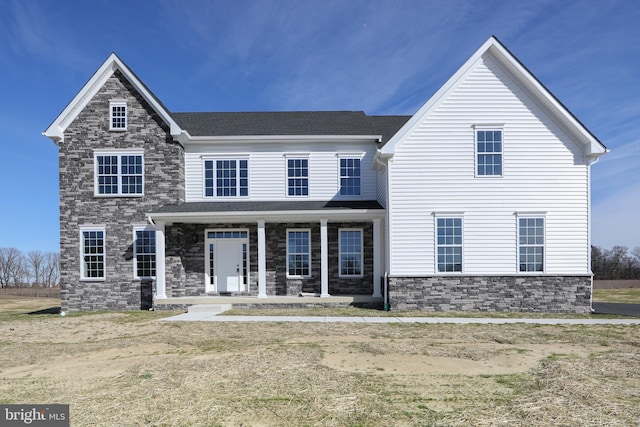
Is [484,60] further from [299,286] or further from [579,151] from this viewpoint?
[299,286]

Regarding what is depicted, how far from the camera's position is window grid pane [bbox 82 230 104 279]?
Answer: 1608 cm

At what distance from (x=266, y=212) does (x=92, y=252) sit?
797cm

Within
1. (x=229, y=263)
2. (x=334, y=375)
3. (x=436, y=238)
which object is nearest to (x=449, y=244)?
(x=436, y=238)

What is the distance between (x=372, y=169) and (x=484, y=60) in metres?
6.24

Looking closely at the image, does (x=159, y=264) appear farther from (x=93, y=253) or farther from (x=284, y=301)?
(x=284, y=301)

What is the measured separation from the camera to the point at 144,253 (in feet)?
53.0

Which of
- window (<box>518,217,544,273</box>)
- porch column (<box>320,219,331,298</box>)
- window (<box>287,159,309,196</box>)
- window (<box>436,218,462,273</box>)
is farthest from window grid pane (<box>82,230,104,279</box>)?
window (<box>518,217,544,273</box>)

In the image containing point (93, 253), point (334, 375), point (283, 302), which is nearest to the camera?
point (334, 375)

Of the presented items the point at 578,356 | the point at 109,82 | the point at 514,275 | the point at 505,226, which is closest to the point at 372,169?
the point at 505,226

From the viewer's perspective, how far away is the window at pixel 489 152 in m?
14.3

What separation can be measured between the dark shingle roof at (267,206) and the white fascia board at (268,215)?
0.21 meters

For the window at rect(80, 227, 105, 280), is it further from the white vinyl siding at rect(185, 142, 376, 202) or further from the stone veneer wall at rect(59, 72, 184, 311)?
the white vinyl siding at rect(185, 142, 376, 202)

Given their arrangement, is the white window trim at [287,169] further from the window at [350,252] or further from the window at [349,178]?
the window at [350,252]

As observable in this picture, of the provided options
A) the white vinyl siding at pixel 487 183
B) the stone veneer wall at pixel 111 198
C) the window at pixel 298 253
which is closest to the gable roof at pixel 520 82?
the white vinyl siding at pixel 487 183
